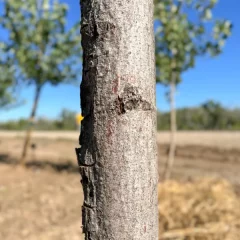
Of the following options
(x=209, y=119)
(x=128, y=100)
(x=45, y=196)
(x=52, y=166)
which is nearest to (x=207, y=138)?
(x=209, y=119)

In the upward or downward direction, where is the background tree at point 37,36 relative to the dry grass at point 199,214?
upward

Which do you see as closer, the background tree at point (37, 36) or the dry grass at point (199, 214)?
the dry grass at point (199, 214)

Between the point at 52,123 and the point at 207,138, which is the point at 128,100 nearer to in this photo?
the point at 207,138

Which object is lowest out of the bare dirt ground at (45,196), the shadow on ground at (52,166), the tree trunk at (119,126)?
the bare dirt ground at (45,196)

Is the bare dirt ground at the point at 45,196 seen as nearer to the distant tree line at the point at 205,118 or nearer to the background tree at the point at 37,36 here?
the background tree at the point at 37,36

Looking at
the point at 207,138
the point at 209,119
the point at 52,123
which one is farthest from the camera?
the point at 52,123

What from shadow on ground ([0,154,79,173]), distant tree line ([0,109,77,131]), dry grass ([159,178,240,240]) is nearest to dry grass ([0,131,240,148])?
shadow on ground ([0,154,79,173])

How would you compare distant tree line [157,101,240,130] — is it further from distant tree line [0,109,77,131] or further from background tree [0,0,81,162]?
background tree [0,0,81,162]

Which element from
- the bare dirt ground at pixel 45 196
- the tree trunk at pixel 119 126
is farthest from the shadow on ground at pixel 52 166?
the tree trunk at pixel 119 126
